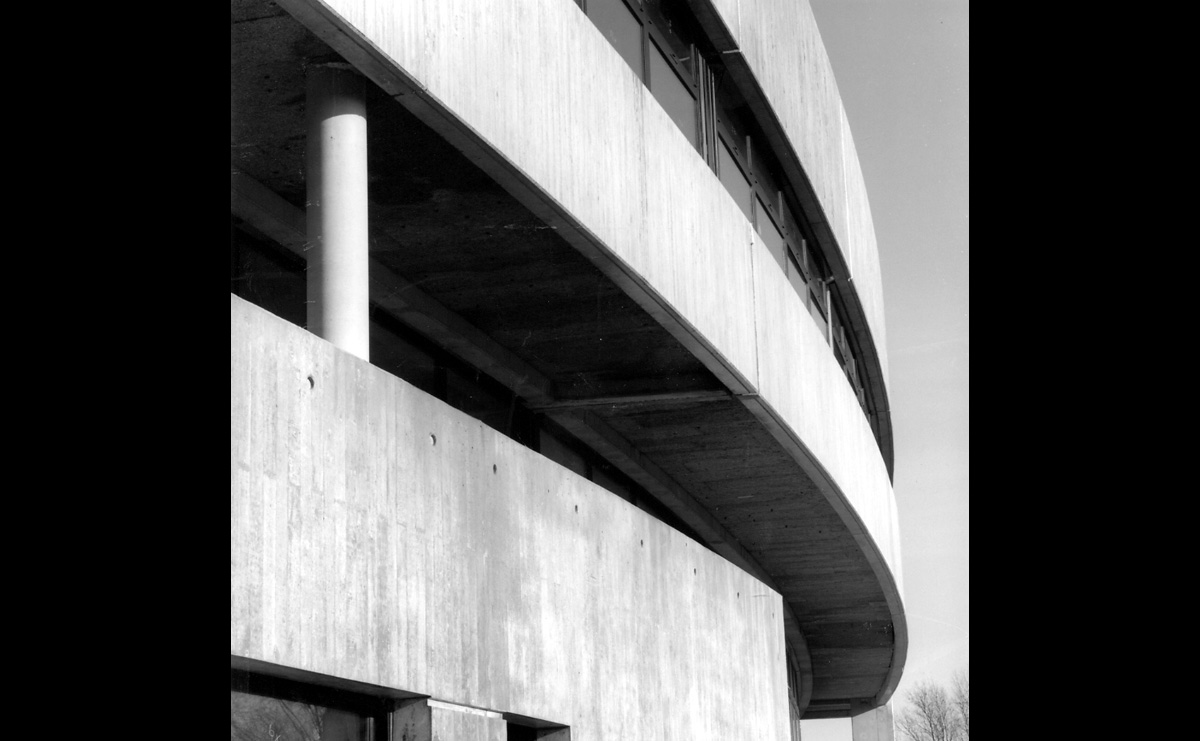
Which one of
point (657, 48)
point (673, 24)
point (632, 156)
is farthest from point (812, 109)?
point (632, 156)

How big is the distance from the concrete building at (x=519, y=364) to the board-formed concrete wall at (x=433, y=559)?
3 centimetres

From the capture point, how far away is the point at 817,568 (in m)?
23.2

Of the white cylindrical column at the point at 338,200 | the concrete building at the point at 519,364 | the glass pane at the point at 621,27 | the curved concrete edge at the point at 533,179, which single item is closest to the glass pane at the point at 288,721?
the concrete building at the point at 519,364

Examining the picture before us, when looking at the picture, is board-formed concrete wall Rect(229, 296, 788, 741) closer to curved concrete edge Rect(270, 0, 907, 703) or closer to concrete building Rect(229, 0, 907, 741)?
concrete building Rect(229, 0, 907, 741)

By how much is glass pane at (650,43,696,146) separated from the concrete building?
0.15ft

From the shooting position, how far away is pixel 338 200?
9.41 metres

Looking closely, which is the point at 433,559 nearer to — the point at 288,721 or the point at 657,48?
the point at 288,721

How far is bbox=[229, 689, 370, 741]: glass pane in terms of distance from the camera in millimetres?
7750

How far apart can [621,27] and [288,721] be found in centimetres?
805

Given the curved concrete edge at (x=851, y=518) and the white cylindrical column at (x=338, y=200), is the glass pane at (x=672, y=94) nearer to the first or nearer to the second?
the curved concrete edge at (x=851, y=518)
